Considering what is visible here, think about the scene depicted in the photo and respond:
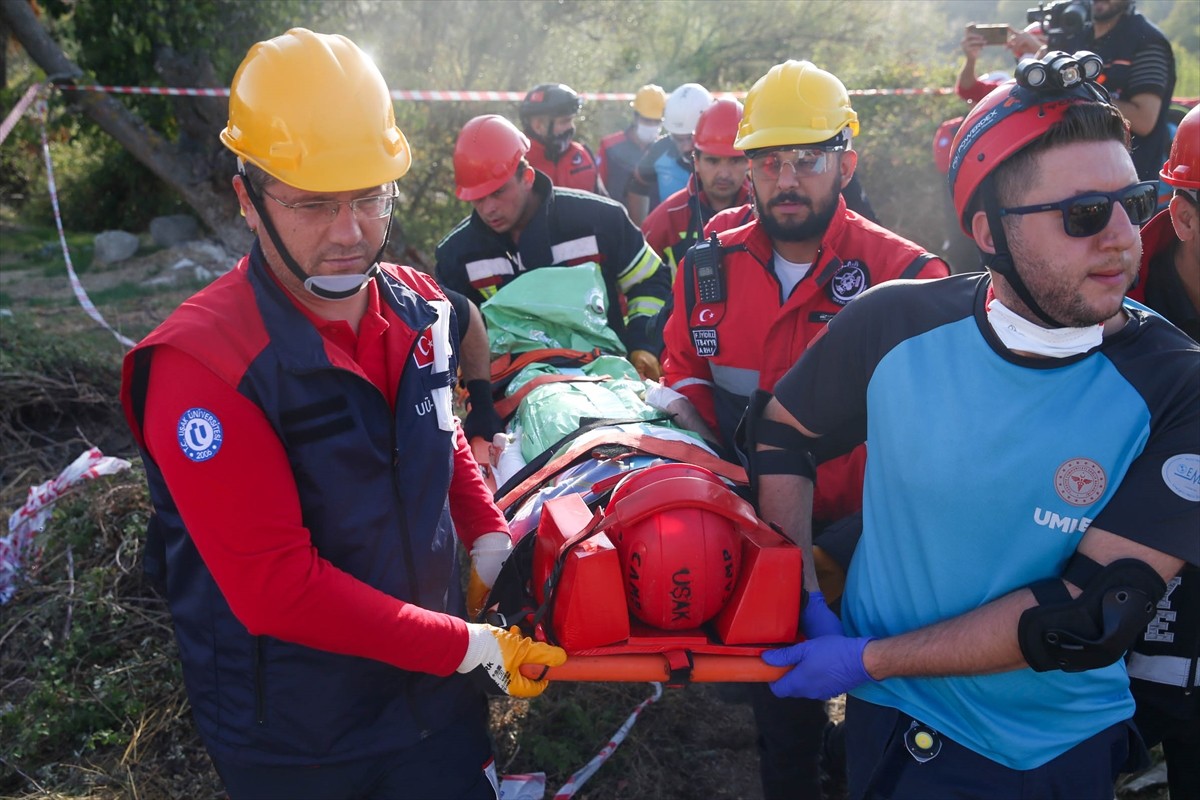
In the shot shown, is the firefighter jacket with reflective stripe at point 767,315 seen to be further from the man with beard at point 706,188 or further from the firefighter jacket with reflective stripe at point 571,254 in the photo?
the man with beard at point 706,188

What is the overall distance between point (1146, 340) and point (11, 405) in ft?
17.5

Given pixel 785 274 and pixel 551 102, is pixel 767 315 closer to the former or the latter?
pixel 785 274

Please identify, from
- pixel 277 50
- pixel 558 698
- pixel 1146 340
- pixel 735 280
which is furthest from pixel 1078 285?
pixel 558 698

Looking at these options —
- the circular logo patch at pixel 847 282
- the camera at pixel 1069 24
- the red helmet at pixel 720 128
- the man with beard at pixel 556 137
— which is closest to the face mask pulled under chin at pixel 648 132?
the man with beard at pixel 556 137

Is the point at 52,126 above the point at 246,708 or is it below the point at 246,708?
below

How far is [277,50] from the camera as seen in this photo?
1.82 metres

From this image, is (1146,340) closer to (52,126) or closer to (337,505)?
(337,505)

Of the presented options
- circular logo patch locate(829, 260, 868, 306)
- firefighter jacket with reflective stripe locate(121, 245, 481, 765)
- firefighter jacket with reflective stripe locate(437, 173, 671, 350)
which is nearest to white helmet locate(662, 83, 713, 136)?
firefighter jacket with reflective stripe locate(437, 173, 671, 350)

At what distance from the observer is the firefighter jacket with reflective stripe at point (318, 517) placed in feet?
5.61

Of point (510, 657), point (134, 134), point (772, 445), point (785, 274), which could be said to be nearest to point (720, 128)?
point (785, 274)

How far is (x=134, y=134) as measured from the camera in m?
9.84

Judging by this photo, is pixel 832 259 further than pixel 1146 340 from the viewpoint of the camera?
Yes

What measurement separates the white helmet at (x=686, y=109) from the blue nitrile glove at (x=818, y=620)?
→ 203 inches

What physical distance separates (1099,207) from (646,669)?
4.24ft
